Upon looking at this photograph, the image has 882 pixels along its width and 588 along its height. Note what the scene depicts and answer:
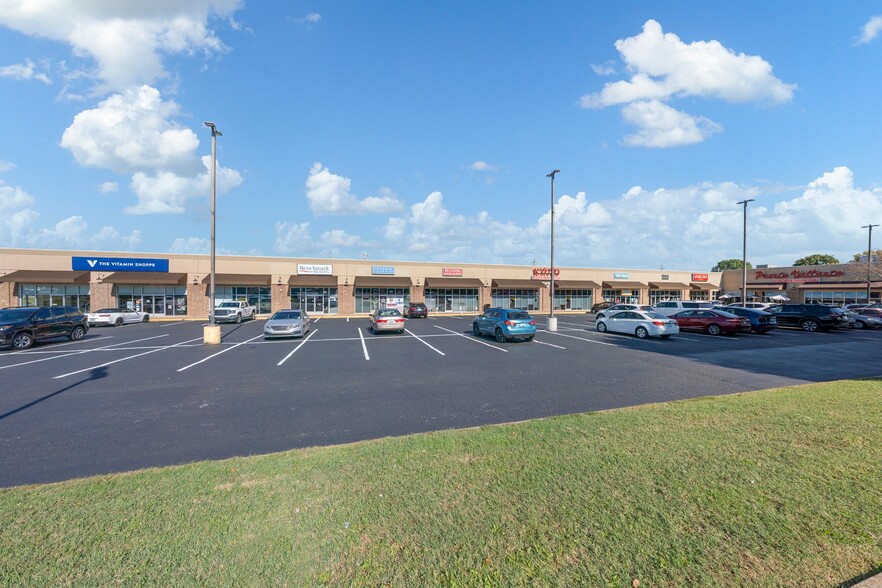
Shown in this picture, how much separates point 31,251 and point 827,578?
46737mm

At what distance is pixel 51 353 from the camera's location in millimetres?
15414

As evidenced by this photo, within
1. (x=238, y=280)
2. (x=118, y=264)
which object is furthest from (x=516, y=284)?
(x=118, y=264)

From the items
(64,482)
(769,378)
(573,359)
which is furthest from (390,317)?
(64,482)

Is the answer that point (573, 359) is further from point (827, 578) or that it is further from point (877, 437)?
point (827, 578)

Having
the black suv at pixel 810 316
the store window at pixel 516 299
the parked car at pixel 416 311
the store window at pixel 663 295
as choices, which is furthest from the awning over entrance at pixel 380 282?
the store window at pixel 663 295

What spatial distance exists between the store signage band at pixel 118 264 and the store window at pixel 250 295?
4821mm

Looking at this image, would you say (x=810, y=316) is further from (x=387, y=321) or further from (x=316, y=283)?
(x=316, y=283)

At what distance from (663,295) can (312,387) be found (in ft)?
175

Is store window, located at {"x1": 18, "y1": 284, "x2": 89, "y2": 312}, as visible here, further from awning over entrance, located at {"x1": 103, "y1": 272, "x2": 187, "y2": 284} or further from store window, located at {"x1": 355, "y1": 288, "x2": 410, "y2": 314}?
store window, located at {"x1": 355, "y1": 288, "x2": 410, "y2": 314}

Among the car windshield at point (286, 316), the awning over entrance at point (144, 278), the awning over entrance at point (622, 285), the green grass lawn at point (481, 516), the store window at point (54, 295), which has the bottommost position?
the green grass lawn at point (481, 516)

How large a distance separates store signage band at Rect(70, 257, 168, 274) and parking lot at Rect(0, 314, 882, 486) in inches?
795

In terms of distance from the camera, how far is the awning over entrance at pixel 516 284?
4381 centimetres

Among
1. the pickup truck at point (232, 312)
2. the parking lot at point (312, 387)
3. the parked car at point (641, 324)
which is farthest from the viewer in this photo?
the pickup truck at point (232, 312)

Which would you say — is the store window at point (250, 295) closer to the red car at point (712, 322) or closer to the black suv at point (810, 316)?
the red car at point (712, 322)
